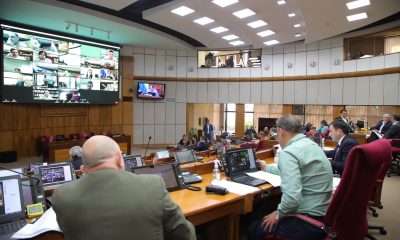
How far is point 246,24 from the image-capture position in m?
8.95

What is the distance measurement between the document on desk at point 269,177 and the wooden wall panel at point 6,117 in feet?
27.6

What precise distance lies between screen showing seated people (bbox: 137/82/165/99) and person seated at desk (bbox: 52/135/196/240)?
11.5 m

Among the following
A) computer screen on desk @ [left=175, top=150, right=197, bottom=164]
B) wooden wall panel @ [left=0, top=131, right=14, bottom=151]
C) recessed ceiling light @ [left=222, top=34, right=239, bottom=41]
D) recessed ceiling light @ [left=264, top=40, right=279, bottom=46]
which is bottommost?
wooden wall panel @ [left=0, top=131, right=14, bottom=151]

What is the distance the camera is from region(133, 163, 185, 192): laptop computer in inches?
108

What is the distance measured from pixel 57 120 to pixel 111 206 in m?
10.1

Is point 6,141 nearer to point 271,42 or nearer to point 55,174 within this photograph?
point 55,174

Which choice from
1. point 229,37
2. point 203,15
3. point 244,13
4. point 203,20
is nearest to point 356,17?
point 244,13

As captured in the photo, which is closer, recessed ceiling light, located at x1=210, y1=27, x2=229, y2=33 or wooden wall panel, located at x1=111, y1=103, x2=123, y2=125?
recessed ceiling light, located at x1=210, y1=27, x2=229, y2=33

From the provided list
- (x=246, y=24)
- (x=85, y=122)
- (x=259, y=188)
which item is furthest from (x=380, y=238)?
(x=85, y=122)

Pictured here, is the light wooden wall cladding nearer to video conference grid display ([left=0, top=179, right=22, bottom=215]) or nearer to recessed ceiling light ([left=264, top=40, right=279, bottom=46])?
recessed ceiling light ([left=264, top=40, right=279, bottom=46])

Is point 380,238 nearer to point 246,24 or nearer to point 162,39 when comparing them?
point 246,24

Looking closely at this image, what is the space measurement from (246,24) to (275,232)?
764 centimetres

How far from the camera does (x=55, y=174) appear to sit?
2.63 metres

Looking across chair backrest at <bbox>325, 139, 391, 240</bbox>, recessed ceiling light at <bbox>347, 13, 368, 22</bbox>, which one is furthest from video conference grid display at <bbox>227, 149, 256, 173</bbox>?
recessed ceiling light at <bbox>347, 13, 368, 22</bbox>
